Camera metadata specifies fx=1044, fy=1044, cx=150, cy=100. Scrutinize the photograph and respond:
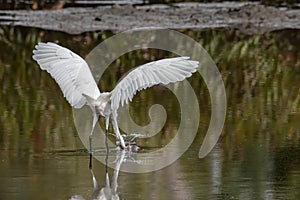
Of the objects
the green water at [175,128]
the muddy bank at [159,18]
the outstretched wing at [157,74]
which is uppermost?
the muddy bank at [159,18]

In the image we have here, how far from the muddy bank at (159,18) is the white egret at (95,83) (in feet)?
30.4

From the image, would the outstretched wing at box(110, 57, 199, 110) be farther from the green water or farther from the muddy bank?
the muddy bank

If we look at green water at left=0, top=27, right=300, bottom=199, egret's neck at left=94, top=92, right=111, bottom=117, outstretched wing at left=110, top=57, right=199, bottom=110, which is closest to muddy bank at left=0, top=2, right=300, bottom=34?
green water at left=0, top=27, right=300, bottom=199

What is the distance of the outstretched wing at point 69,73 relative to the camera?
8.96m

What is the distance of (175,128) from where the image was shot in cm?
1020

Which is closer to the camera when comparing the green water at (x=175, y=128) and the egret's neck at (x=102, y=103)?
the green water at (x=175, y=128)

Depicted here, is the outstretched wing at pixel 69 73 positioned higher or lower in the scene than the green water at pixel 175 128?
higher

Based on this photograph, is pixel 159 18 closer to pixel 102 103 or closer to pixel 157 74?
pixel 102 103

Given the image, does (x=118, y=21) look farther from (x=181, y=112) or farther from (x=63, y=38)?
(x=181, y=112)

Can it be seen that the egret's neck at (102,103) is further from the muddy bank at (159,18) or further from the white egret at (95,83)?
the muddy bank at (159,18)

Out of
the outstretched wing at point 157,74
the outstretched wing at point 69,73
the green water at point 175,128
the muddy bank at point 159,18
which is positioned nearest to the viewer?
the green water at point 175,128

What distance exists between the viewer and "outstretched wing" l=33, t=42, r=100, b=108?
29.4ft

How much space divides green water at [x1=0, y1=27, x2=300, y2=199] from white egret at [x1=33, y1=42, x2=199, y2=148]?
493mm

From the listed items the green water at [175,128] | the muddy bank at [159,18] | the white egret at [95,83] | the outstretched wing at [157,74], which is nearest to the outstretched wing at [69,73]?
the white egret at [95,83]
